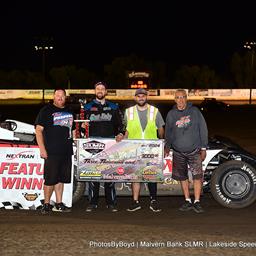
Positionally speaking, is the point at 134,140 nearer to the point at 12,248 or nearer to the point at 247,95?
the point at 12,248

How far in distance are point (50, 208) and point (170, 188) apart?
1717mm

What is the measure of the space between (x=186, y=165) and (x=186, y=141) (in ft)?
1.16

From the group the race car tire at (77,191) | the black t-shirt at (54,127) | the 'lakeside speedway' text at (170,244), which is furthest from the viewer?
the race car tire at (77,191)

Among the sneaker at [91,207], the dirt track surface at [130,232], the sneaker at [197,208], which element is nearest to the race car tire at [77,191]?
the dirt track surface at [130,232]

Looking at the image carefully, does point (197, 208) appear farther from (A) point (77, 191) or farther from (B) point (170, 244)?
(B) point (170, 244)

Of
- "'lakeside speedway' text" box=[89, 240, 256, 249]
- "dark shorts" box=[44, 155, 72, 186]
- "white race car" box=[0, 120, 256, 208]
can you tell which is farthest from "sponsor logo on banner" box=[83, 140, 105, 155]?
"'lakeside speedway' text" box=[89, 240, 256, 249]

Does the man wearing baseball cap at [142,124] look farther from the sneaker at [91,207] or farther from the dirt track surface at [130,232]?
the sneaker at [91,207]

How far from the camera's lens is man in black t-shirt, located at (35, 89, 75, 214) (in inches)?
309

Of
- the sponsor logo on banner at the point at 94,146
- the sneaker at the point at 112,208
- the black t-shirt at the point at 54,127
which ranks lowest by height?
the sneaker at the point at 112,208

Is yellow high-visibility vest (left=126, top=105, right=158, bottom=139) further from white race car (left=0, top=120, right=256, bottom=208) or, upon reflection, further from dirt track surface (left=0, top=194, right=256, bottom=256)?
dirt track surface (left=0, top=194, right=256, bottom=256)

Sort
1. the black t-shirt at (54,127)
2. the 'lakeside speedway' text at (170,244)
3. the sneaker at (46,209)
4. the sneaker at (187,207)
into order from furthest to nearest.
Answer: the sneaker at (187,207), the sneaker at (46,209), the black t-shirt at (54,127), the 'lakeside speedway' text at (170,244)

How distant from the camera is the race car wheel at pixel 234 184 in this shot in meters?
8.22

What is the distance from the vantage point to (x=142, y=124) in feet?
26.9
